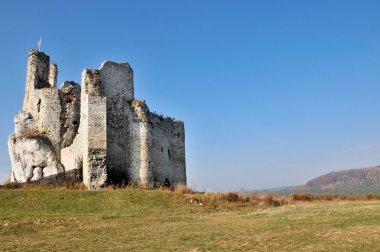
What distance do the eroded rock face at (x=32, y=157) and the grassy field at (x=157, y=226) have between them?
870cm

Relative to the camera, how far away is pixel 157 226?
16.7m

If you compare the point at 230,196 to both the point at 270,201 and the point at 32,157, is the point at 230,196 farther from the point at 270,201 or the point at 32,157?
the point at 32,157

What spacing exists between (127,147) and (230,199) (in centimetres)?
890

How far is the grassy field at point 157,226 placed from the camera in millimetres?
12641

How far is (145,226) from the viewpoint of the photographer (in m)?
16.8

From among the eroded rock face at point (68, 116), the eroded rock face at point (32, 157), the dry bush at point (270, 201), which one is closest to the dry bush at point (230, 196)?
the dry bush at point (270, 201)

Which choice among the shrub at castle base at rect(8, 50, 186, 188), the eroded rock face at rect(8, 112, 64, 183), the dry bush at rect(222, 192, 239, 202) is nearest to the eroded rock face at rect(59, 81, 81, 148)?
the shrub at castle base at rect(8, 50, 186, 188)

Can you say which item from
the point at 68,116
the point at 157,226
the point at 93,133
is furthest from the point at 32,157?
the point at 157,226

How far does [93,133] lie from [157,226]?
13.8 metres

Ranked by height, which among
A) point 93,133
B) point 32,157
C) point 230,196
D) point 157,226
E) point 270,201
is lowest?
point 157,226

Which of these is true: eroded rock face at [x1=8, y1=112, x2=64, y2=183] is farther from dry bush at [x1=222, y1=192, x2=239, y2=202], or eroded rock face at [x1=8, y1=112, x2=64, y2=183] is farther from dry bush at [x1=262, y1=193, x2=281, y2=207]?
dry bush at [x1=262, y1=193, x2=281, y2=207]

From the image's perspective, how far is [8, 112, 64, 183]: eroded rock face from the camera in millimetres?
32375

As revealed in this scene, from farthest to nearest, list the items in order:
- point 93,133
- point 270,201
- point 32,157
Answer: point 32,157 < point 93,133 < point 270,201

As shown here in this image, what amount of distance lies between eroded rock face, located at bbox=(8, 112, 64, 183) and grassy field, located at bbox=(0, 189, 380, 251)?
870 centimetres
